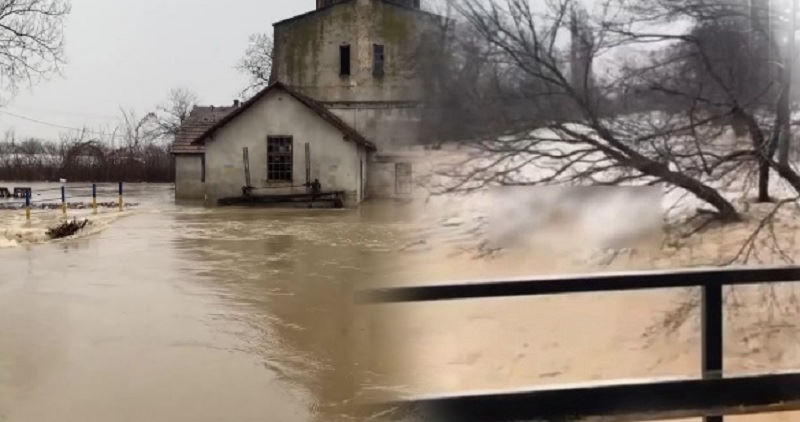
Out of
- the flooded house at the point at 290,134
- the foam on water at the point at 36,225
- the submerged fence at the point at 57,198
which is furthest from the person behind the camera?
the submerged fence at the point at 57,198

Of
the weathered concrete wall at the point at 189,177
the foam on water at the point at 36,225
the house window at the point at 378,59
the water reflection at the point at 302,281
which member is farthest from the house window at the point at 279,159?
the house window at the point at 378,59

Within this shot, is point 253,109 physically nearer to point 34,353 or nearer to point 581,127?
point 34,353

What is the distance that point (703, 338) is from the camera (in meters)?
1.33

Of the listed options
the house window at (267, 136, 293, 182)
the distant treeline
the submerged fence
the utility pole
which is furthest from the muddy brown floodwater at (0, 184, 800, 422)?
the distant treeline

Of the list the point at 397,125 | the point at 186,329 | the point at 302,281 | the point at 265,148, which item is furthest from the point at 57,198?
the point at 397,125

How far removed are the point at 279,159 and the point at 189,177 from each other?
2345 mm

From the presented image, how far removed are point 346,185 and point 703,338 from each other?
911 cm

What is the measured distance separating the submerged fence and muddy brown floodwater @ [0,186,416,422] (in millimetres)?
4766

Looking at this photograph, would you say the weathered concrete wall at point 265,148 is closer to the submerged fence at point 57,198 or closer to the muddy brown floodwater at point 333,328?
the submerged fence at point 57,198

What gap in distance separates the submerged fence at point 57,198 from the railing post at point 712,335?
938 centimetres

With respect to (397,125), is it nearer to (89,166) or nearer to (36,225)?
(36,225)

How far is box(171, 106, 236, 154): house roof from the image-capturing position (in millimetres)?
12367

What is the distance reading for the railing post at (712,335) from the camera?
132cm

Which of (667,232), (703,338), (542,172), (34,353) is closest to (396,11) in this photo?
(542,172)
